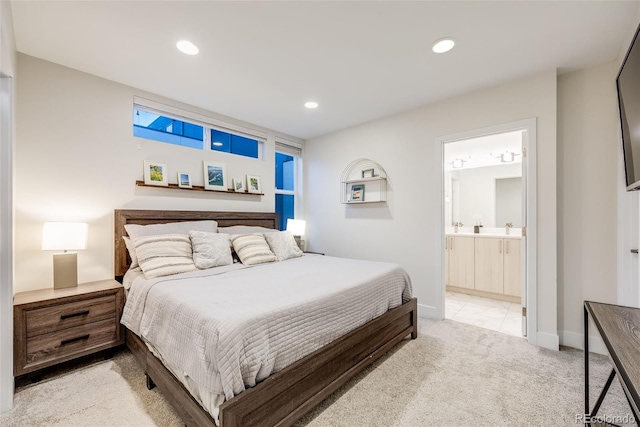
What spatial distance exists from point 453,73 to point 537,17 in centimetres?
75

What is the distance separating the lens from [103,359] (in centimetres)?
232

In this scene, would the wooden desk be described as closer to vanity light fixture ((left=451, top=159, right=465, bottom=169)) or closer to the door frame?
the door frame

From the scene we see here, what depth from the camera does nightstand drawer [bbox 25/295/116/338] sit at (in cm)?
194

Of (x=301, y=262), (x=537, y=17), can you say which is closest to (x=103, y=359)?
(x=301, y=262)

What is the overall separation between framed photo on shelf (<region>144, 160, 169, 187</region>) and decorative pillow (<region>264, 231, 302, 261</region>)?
4.12 feet

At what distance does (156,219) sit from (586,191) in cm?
415

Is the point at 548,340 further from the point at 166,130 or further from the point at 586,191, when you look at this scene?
the point at 166,130

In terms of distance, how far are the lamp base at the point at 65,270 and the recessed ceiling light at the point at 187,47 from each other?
6.25ft

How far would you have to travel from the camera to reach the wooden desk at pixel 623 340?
2.52 feet

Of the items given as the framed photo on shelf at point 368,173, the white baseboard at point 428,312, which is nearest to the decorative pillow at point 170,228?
the framed photo on shelf at point 368,173

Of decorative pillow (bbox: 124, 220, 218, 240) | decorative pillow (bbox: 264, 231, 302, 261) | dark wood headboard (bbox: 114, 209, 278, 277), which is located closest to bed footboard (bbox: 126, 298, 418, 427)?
dark wood headboard (bbox: 114, 209, 278, 277)

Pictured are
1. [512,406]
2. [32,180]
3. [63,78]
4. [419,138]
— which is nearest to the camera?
Result: [512,406]

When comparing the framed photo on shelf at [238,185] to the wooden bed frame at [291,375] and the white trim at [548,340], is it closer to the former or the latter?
the wooden bed frame at [291,375]

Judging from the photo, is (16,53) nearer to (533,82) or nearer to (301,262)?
(301,262)
